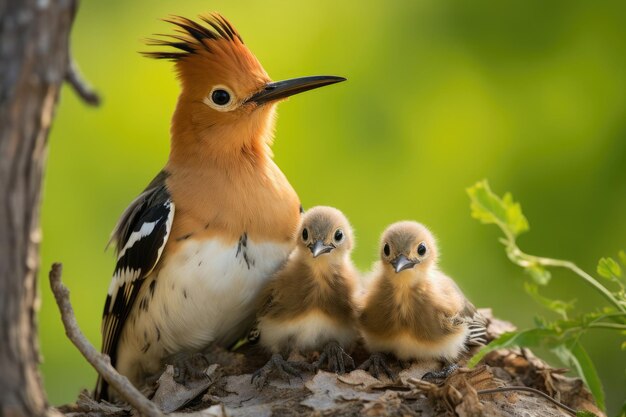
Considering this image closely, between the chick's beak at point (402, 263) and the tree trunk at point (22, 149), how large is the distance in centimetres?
237

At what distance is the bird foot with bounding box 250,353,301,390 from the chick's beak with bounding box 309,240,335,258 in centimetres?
59

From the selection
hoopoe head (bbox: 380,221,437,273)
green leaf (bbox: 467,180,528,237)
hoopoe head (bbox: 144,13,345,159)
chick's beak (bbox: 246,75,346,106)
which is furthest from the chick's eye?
green leaf (bbox: 467,180,528,237)

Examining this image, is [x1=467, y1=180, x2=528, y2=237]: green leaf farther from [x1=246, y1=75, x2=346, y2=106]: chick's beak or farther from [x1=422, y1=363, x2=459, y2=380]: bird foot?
[x1=246, y1=75, x2=346, y2=106]: chick's beak

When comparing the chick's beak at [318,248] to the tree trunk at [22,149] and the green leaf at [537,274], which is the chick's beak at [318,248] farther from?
the tree trunk at [22,149]

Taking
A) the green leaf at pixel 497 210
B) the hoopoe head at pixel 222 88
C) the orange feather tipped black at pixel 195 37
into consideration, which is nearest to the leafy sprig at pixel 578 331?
the green leaf at pixel 497 210

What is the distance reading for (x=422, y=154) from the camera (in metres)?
8.19

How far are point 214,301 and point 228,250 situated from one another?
11.3 inches

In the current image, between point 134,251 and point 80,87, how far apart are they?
2461 mm

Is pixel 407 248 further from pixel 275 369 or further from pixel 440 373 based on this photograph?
pixel 275 369

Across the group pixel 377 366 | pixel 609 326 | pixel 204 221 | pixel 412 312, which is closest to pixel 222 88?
pixel 204 221

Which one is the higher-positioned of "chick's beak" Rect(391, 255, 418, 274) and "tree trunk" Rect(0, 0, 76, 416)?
"tree trunk" Rect(0, 0, 76, 416)

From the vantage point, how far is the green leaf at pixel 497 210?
4723 millimetres

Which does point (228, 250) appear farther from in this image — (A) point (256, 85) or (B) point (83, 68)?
(B) point (83, 68)

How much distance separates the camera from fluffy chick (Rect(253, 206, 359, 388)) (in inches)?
193
